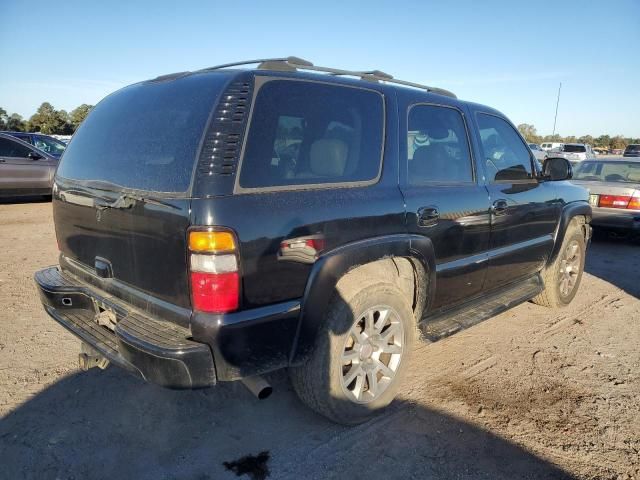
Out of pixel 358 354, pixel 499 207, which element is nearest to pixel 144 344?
pixel 358 354

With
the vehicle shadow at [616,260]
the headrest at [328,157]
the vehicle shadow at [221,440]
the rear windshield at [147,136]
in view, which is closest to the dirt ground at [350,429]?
the vehicle shadow at [221,440]

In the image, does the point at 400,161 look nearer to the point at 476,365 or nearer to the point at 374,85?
the point at 374,85

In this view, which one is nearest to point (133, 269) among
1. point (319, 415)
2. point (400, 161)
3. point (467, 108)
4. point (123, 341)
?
point (123, 341)

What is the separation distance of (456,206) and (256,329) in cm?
170

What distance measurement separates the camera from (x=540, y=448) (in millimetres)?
2580

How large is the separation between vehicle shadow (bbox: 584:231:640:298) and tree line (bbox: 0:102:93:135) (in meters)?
43.6

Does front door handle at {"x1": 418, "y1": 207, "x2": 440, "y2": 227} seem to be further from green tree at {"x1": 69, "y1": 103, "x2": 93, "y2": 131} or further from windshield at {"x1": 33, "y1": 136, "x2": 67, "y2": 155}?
green tree at {"x1": 69, "y1": 103, "x2": 93, "y2": 131}

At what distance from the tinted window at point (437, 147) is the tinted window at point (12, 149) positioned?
10.2 m

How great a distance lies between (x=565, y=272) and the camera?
15.8 feet

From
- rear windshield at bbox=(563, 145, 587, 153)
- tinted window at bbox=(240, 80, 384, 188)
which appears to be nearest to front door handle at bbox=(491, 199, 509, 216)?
tinted window at bbox=(240, 80, 384, 188)

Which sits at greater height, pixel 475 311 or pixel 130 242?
pixel 130 242

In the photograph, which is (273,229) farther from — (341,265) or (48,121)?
(48,121)

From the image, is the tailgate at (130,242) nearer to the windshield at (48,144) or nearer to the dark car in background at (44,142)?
the dark car in background at (44,142)

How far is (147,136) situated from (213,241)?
81cm
